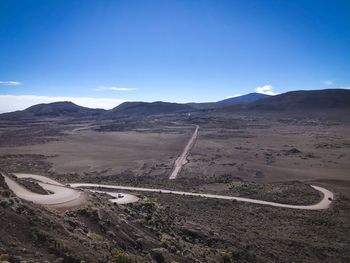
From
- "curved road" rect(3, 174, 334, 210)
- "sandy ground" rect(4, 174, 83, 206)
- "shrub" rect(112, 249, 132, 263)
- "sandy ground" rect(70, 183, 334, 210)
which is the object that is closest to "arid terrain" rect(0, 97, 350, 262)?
"shrub" rect(112, 249, 132, 263)

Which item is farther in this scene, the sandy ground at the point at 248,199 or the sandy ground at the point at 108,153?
the sandy ground at the point at 108,153

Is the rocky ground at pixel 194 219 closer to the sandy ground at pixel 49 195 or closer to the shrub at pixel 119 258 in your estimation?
the shrub at pixel 119 258

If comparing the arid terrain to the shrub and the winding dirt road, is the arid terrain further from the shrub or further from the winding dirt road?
the winding dirt road

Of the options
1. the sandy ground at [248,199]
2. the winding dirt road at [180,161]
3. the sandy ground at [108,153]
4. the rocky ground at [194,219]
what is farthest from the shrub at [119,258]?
the sandy ground at [108,153]

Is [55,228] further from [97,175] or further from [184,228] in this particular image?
[97,175]

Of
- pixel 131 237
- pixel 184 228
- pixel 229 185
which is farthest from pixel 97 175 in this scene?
pixel 131 237

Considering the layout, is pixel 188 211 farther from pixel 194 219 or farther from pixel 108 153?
pixel 108 153

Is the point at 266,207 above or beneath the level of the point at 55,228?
beneath

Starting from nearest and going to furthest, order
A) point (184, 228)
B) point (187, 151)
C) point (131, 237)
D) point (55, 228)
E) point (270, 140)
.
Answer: point (55, 228) → point (131, 237) → point (184, 228) → point (187, 151) → point (270, 140)
